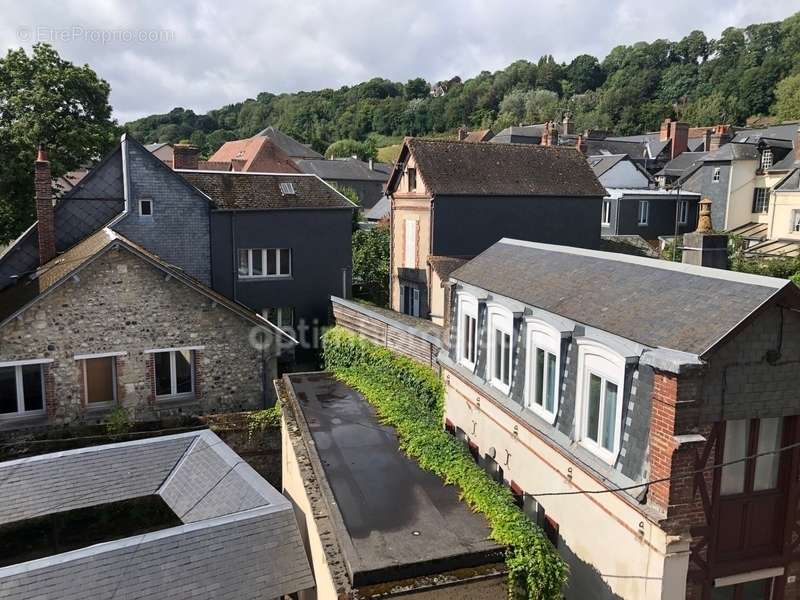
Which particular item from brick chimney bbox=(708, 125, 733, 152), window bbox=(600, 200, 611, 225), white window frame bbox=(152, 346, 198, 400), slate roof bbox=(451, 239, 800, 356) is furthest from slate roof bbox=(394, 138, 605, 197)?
brick chimney bbox=(708, 125, 733, 152)

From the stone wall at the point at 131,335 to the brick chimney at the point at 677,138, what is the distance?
173 feet

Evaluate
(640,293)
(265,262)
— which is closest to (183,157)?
(265,262)

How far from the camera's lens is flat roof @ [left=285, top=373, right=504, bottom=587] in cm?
819

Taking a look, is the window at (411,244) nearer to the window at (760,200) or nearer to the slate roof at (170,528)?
the slate roof at (170,528)

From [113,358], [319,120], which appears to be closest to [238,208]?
[113,358]

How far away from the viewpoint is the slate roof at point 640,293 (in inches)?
290

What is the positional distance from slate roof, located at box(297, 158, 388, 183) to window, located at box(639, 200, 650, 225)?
98.3 feet

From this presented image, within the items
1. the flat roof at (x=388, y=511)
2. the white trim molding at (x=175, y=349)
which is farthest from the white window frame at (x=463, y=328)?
the white trim molding at (x=175, y=349)

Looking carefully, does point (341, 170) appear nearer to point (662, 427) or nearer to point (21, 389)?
point (21, 389)

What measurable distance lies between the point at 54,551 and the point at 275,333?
7.67 metres

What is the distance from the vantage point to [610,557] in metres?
8.43

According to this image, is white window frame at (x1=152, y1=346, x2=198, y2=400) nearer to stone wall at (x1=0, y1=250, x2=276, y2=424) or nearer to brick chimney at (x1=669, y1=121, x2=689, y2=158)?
stone wall at (x1=0, y1=250, x2=276, y2=424)

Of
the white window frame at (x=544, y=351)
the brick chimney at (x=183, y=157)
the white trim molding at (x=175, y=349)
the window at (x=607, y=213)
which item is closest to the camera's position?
the white window frame at (x=544, y=351)

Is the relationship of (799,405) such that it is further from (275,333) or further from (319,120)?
(319,120)
